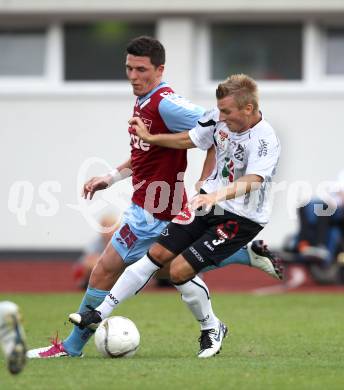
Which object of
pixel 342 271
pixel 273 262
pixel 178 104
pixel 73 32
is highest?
pixel 73 32

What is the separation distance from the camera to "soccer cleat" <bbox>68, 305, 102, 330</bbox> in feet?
26.8

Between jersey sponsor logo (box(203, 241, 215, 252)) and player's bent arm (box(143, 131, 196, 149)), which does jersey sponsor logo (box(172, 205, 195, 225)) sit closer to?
jersey sponsor logo (box(203, 241, 215, 252))

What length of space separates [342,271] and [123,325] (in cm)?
943

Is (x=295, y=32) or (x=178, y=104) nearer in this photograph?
(x=178, y=104)

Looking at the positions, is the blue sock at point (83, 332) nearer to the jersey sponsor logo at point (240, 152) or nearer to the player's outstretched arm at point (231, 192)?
the player's outstretched arm at point (231, 192)

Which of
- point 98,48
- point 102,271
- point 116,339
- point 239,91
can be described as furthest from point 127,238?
point 98,48

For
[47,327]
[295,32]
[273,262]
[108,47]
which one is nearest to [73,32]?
[108,47]

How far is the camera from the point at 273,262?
903 centimetres

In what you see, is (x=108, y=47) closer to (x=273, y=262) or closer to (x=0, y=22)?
(x=0, y=22)

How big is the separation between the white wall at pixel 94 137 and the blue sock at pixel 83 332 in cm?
1193

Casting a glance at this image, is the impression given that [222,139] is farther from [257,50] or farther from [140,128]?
[257,50]

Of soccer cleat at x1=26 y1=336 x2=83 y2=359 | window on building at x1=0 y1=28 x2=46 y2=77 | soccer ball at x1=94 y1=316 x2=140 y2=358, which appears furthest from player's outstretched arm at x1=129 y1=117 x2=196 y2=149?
window on building at x1=0 y1=28 x2=46 y2=77

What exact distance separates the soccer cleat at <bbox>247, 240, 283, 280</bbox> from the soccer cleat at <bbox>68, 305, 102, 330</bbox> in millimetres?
1503

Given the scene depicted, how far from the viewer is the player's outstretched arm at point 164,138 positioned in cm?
810
